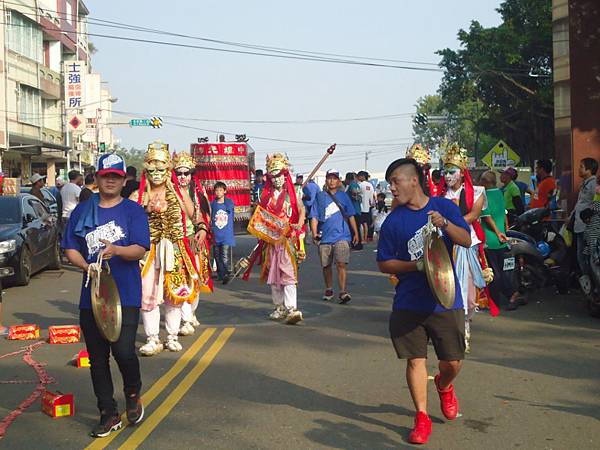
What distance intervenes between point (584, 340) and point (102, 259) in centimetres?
610

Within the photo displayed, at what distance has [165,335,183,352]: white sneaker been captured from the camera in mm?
9492

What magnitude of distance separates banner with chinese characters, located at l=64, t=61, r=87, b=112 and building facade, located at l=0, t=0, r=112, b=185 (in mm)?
799

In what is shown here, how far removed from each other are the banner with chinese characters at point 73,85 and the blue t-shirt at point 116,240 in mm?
44608

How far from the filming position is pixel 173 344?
375 inches

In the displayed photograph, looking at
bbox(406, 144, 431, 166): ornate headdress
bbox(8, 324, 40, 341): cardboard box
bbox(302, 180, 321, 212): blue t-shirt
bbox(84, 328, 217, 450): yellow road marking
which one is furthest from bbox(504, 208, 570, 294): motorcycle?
bbox(302, 180, 321, 212): blue t-shirt

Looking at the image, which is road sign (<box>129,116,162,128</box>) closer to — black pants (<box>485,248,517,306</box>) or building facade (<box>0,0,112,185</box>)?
building facade (<box>0,0,112,185</box>)

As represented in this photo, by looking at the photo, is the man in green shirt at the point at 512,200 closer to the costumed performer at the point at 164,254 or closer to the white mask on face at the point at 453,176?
the white mask on face at the point at 453,176

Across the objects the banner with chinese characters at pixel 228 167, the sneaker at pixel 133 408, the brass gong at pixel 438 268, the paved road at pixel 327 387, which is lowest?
the paved road at pixel 327 387

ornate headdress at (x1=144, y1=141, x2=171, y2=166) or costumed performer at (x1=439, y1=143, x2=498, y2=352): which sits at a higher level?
ornate headdress at (x1=144, y1=141, x2=171, y2=166)

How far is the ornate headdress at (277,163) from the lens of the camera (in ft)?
37.9

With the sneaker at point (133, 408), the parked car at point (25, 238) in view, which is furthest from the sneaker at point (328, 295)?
the sneaker at point (133, 408)

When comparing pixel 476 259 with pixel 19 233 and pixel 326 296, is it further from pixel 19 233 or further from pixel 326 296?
pixel 19 233

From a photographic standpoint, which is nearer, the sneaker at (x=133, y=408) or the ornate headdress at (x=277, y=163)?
the sneaker at (x=133, y=408)

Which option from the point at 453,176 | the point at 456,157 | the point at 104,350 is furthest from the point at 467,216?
the point at 104,350
